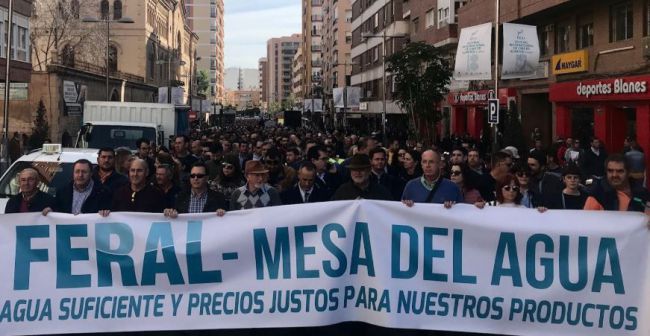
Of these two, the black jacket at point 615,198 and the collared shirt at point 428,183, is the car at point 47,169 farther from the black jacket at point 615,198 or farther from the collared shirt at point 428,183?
the black jacket at point 615,198

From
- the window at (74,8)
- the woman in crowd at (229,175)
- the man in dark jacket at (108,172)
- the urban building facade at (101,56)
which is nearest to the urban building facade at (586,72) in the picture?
the woman in crowd at (229,175)

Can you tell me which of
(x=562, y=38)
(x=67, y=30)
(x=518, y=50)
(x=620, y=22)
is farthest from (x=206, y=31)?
(x=518, y=50)

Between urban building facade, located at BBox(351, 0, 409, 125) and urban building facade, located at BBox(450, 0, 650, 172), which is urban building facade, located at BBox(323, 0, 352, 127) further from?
urban building facade, located at BBox(450, 0, 650, 172)

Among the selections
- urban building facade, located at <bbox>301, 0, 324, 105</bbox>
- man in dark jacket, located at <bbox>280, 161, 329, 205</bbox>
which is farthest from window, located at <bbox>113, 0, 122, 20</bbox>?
man in dark jacket, located at <bbox>280, 161, 329, 205</bbox>

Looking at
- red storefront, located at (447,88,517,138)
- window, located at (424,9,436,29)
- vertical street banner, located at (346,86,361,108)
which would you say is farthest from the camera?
vertical street banner, located at (346,86,361,108)

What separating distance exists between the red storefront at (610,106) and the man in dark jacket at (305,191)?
16.8 meters

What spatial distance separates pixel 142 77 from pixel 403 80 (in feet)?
149

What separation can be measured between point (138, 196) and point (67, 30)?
52999 mm

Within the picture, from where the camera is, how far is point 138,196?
280 inches

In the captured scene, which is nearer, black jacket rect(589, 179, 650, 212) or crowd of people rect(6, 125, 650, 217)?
black jacket rect(589, 179, 650, 212)

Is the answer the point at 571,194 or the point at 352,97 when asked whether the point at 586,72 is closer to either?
the point at 571,194

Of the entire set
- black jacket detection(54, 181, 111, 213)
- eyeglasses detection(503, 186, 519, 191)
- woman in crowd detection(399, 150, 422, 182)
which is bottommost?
black jacket detection(54, 181, 111, 213)

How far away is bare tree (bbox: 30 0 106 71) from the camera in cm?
5447

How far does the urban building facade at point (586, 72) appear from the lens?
2320 cm
